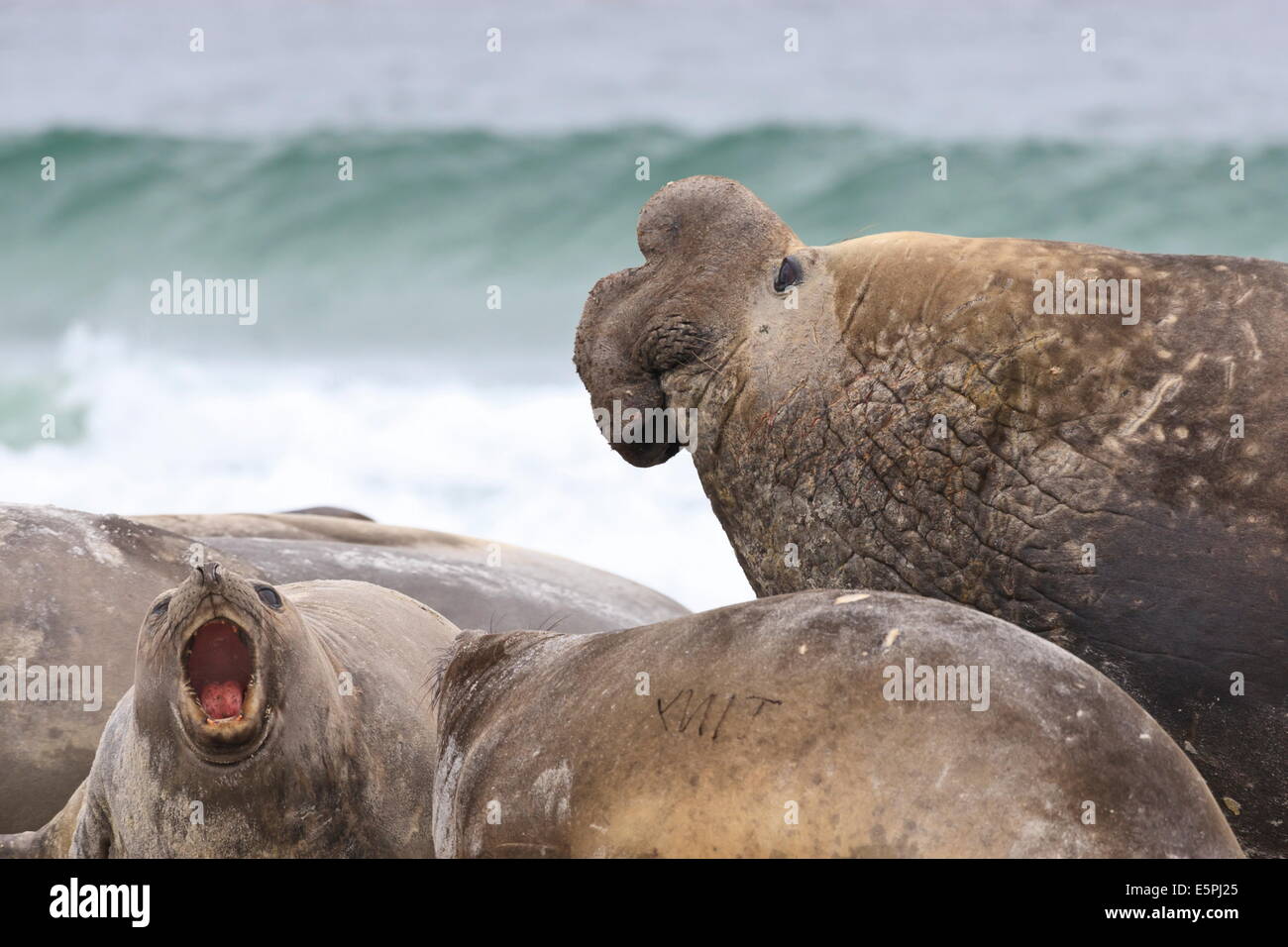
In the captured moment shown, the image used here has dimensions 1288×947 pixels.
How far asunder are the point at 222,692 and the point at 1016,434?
1774mm

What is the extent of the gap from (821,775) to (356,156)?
1275cm

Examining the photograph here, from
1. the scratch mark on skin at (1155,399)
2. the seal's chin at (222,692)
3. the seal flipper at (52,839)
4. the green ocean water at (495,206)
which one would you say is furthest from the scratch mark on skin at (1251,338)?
the green ocean water at (495,206)

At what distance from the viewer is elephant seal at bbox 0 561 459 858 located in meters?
3.20

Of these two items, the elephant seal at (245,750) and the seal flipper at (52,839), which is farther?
the seal flipper at (52,839)

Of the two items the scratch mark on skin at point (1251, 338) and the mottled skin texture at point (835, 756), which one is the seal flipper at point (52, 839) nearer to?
the mottled skin texture at point (835, 756)

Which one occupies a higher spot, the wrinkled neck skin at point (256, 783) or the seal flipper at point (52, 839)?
the wrinkled neck skin at point (256, 783)

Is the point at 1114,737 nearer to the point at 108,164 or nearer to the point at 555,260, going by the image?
the point at 555,260

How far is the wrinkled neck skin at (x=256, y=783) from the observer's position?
3250mm

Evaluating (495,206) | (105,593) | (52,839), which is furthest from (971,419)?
(495,206)

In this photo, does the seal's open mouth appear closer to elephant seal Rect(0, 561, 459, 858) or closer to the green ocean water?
elephant seal Rect(0, 561, 459, 858)

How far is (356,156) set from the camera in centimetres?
1434

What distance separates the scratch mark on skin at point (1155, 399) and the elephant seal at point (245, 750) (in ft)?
5.67

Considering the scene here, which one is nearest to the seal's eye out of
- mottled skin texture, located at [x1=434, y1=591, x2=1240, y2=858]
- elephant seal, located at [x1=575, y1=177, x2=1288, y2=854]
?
elephant seal, located at [x1=575, y1=177, x2=1288, y2=854]

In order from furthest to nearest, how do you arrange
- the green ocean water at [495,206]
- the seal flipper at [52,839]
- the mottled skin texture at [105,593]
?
the green ocean water at [495,206] < the mottled skin texture at [105,593] < the seal flipper at [52,839]
